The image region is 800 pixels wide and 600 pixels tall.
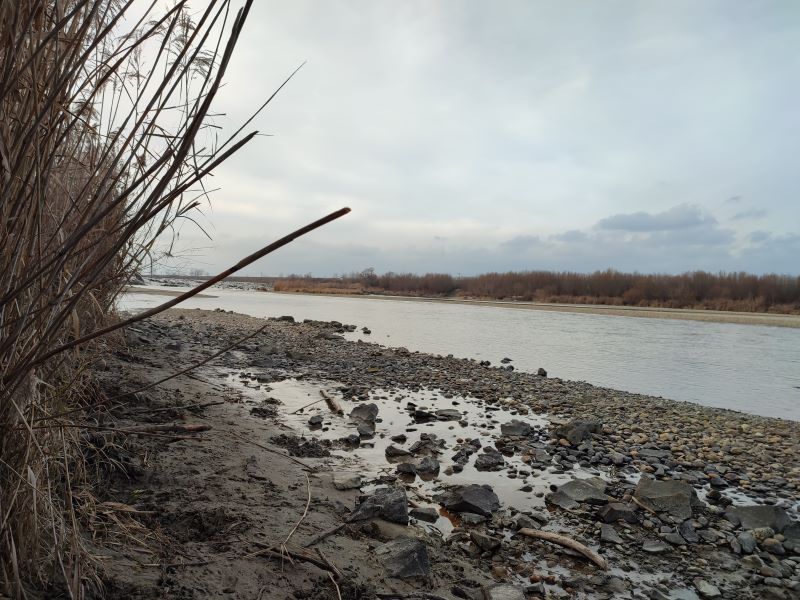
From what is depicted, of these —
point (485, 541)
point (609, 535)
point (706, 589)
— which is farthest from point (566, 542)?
point (706, 589)

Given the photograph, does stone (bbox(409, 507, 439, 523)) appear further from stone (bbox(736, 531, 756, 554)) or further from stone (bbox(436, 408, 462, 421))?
stone (bbox(436, 408, 462, 421))

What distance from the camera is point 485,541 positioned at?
3.68 meters

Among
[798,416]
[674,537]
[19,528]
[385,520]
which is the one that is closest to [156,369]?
[385,520]

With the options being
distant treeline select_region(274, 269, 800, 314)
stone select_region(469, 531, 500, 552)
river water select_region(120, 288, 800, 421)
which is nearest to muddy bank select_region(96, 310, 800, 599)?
stone select_region(469, 531, 500, 552)

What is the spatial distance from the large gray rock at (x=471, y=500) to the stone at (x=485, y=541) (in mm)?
500

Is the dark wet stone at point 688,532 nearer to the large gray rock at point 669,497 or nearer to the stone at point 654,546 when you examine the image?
the large gray rock at point 669,497

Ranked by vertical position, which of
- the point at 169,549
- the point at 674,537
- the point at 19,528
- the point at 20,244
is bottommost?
the point at 674,537

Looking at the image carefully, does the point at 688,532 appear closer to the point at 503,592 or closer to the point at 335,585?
the point at 503,592

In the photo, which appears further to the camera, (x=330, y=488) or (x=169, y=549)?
(x=330, y=488)

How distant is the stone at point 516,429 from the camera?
6.72m

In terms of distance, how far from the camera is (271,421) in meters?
6.48

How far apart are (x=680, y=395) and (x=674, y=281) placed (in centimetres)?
4029

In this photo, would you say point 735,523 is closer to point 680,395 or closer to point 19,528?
point 19,528

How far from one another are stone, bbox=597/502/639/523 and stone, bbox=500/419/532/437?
2.27 meters
